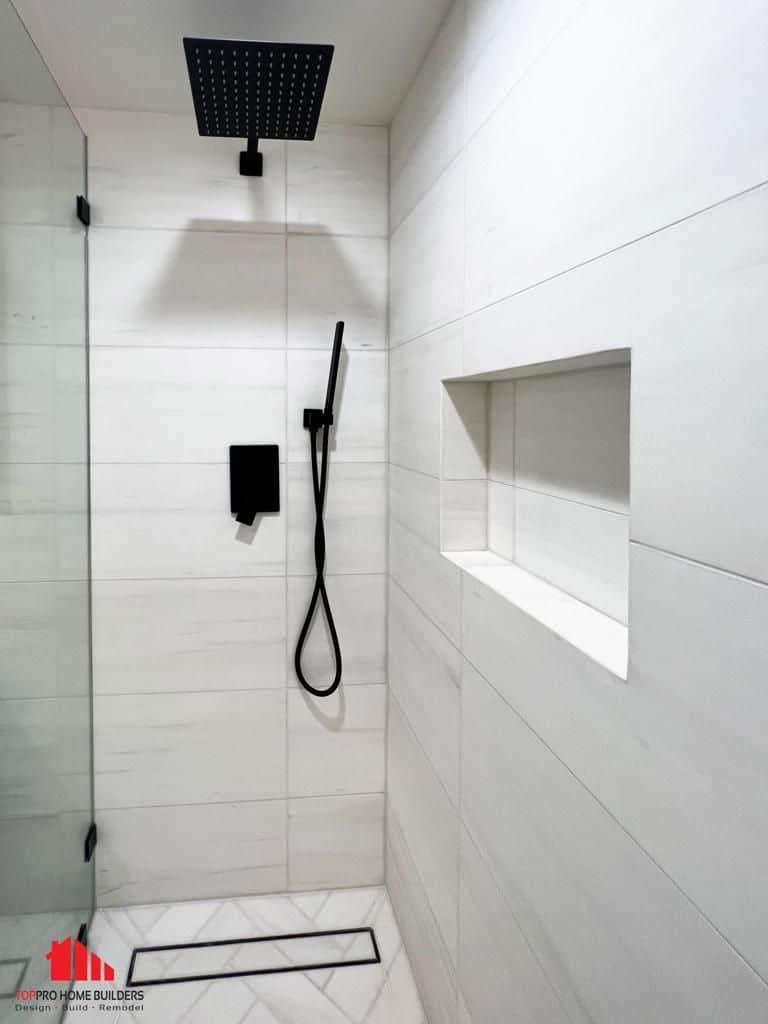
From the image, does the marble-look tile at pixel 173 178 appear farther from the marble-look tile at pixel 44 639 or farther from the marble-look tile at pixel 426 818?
the marble-look tile at pixel 426 818

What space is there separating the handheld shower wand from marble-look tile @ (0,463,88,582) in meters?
0.63

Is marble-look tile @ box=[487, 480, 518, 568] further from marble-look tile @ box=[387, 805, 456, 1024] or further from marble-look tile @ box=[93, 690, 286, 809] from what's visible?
marble-look tile @ box=[93, 690, 286, 809]

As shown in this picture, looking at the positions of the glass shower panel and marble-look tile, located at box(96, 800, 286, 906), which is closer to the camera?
the glass shower panel

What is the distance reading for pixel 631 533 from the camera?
0.94m

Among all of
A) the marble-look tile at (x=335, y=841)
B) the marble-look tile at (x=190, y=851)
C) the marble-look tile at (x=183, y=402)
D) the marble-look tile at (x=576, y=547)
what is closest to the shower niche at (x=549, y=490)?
the marble-look tile at (x=576, y=547)

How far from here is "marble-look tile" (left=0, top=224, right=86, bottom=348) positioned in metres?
1.55

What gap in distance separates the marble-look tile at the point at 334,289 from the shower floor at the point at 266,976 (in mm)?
1637

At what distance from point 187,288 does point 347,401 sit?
0.54 meters

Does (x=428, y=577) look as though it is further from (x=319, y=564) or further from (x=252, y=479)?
(x=252, y=479)

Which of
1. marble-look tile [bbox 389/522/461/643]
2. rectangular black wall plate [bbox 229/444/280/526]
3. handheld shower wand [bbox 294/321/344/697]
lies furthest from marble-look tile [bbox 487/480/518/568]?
rectangular black wall plate [bbox 229/444/280/526]

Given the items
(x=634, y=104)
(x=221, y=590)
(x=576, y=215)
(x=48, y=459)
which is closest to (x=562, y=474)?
(x=576, y=215)

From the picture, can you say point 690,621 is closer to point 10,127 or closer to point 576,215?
point 576,215

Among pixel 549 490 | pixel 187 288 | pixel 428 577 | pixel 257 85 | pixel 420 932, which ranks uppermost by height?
pixel 257 85

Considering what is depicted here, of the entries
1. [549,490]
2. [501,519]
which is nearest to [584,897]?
[549,490]
